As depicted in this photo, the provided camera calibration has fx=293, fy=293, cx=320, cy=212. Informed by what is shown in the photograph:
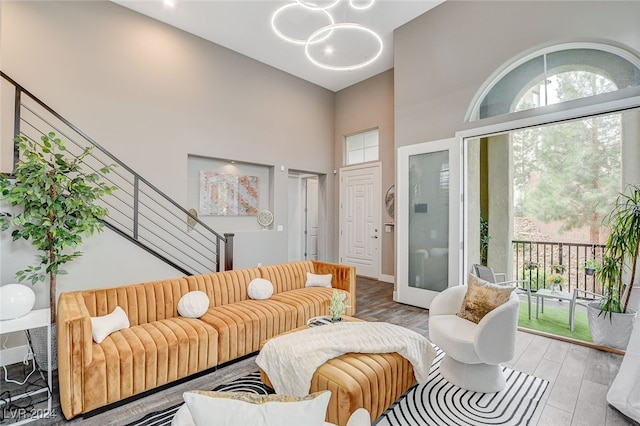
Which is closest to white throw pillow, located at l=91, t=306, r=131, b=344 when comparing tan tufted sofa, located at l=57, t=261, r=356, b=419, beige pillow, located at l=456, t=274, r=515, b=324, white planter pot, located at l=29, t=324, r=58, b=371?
tan tufted sofa, located at l=57, t=261, r=356, b=419

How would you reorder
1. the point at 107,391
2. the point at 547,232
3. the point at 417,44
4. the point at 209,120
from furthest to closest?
the point at 547,232 < the point at 209,120 < the point at 417,44 < the point at 107,391

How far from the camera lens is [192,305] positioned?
2.88 m

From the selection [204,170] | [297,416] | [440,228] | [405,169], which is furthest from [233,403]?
[204,170]

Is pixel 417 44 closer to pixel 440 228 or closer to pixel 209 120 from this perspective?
pixel 440 228

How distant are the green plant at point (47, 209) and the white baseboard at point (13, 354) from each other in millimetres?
638

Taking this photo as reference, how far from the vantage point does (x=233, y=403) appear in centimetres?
86

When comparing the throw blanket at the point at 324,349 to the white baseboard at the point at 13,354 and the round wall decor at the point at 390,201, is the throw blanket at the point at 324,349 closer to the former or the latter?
the white baseboard at the point at 13,354

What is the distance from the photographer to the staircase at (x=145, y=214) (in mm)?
3635

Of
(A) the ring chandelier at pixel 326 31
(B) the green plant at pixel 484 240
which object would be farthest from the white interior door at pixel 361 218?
(A) the ring chandelier at pixel 326 31

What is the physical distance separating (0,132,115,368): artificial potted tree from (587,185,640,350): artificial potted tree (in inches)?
204

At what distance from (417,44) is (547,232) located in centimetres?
427

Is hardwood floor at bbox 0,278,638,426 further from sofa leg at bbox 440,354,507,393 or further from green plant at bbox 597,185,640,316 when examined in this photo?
green plant at bbox 597,185,640,316

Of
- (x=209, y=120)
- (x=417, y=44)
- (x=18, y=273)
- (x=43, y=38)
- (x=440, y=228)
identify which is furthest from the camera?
(x=209, y=120)

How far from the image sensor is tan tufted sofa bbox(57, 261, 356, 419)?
2002 millimetres
